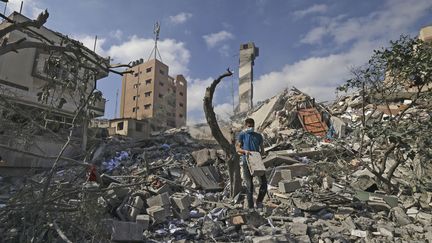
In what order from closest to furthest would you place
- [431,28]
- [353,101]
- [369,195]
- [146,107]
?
1. [369,195]
2. [353,101]
3. [431,28]
4. [146,107]

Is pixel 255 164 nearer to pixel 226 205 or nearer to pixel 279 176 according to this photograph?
pixel 226 205

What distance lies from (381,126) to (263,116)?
31.9 ft

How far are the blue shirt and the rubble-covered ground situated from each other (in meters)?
1.03

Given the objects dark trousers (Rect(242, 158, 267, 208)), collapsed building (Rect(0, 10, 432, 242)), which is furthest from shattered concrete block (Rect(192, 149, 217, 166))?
dark trousers (Rect(242, 158, 267, 208))

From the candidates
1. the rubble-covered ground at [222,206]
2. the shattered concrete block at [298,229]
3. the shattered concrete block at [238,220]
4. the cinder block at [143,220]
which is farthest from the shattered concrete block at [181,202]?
the shattered concrete block at [298,229]

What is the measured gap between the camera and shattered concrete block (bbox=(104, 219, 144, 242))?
3496 mm

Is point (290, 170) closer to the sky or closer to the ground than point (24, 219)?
closer to the sky

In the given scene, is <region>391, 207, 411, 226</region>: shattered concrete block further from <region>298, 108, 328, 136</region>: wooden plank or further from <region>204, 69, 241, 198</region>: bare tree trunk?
<region>298, 108, 328, 136</region>: wooden plank

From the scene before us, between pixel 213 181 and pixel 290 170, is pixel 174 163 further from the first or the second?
pixel 290 170

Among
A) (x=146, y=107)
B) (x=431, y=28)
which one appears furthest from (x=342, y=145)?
(x=146, y=107)

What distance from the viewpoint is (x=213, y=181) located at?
6.97 metres

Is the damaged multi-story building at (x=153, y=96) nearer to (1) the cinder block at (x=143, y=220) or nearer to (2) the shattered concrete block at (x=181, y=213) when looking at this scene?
(2) the shattered concrete block at (x=181, y=213)

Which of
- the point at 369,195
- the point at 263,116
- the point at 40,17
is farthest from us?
the point at 263,116

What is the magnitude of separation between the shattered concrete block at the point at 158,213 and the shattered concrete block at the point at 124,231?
29.6 inches
